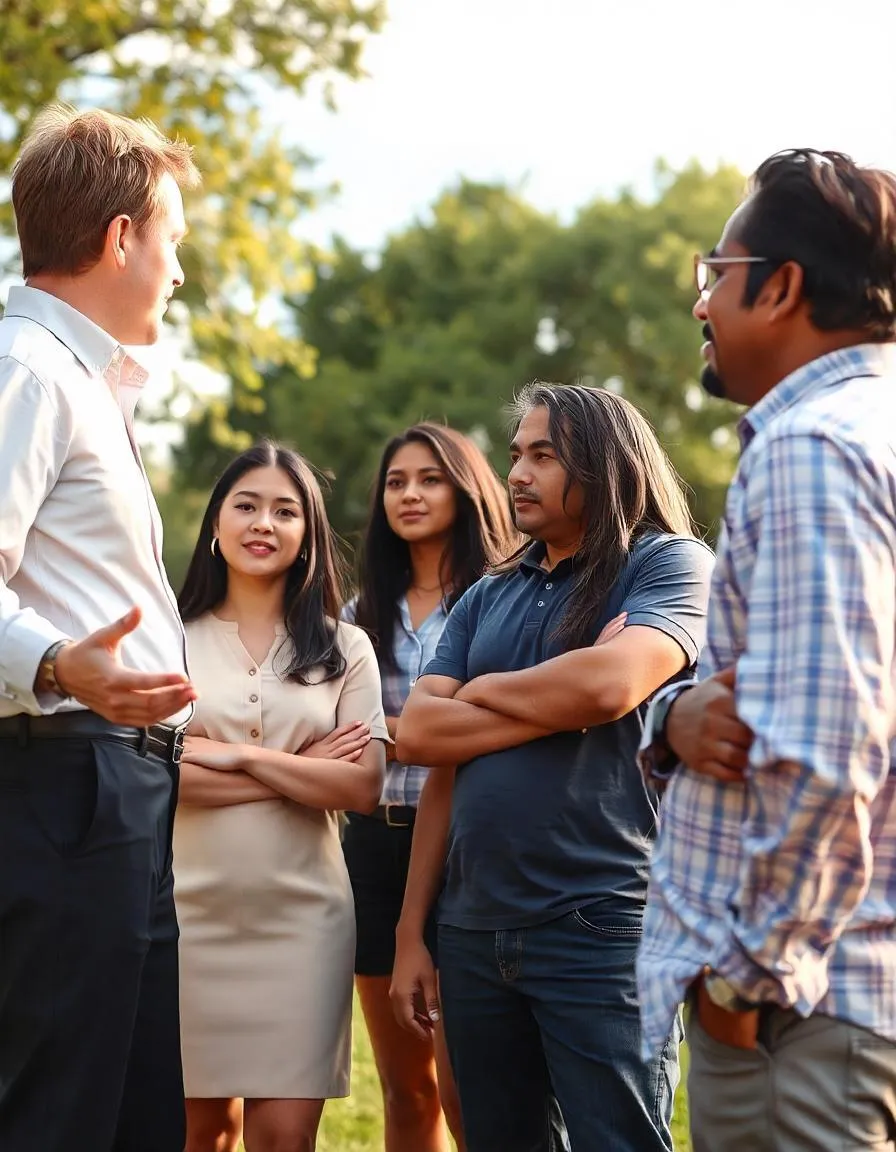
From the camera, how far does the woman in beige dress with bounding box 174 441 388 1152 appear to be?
4.20m

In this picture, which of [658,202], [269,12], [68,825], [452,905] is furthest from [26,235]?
[658,202]

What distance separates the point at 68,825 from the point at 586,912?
1234mm

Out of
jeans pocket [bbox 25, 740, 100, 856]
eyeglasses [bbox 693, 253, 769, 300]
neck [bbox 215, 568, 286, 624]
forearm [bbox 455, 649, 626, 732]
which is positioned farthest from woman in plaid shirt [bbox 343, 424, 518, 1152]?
eyeglasses [bbox 693, 253, 769, 300]

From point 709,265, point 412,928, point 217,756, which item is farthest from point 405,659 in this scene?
point 709,265

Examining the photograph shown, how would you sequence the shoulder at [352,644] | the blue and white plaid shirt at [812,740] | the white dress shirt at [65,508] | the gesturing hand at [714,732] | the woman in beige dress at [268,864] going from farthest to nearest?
the shoulder at [352,644], the woman in beige dress at [268,864], the white dress shirt at [65,508], the gesturing hand at [714,732], the blue and white plaid shirt at [812,740]

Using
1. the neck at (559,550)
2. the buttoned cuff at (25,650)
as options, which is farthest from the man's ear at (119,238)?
the neck at (559,550)

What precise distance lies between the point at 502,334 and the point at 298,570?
32.7m

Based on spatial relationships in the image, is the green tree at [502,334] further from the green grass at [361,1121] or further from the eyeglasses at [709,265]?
the eyeglasses at [709,265]

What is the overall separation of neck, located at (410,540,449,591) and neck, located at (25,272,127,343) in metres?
2.13

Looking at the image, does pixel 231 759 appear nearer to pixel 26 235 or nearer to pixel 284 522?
pixel 284 522

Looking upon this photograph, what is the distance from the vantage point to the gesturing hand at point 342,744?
4371 millimetres

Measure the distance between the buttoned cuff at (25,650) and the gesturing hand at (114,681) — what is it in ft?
0.16

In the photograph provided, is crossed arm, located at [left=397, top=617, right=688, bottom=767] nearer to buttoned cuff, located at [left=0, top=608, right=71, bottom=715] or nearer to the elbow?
the elbow

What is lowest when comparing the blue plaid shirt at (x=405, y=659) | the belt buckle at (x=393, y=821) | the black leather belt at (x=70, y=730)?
the belt buckle at (x=393, y=821)
